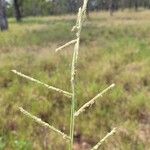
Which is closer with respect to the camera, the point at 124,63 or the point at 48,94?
the point at 48,94

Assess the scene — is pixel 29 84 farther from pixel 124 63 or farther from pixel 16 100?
pixel 124 63

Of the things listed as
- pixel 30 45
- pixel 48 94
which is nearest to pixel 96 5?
pixel 30 45

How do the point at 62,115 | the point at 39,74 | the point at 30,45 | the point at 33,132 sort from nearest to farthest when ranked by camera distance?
the point at 33,132 → the point at 62,115 → the point at 39,74 → the point at 30,45

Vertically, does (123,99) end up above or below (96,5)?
above

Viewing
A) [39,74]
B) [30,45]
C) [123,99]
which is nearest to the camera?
[123,99]

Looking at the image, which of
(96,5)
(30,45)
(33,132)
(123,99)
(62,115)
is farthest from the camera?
(96,5)

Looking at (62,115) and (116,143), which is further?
(62,115)

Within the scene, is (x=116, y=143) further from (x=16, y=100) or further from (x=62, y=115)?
(x=16, y=100)

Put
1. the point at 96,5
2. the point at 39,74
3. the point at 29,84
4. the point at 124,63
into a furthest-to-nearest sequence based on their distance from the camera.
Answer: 1. the point at 96,5
2. the point at 124,63
3. the point at 39,74
4. the point at 29,84

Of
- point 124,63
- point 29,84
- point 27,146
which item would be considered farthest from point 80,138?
point 124,63
